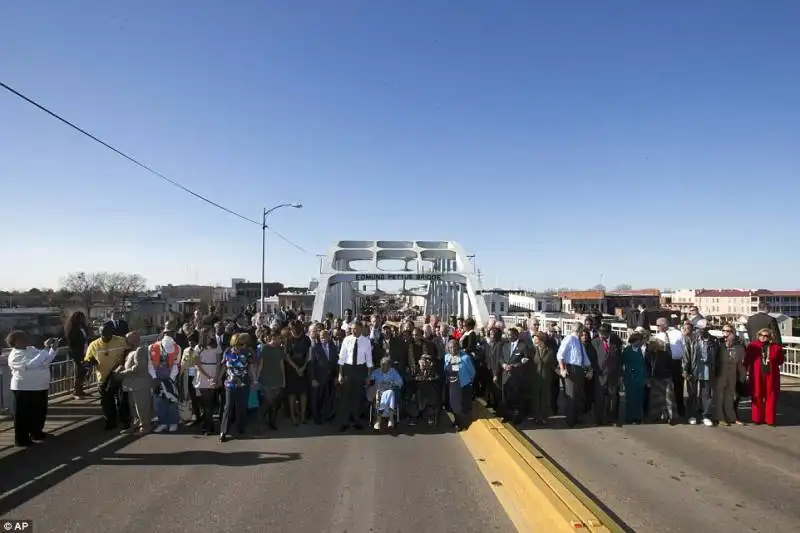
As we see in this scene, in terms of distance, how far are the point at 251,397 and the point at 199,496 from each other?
309cm

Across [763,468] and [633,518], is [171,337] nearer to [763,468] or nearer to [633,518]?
[633,518]

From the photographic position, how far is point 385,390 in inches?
313

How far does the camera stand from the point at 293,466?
6.14 meters

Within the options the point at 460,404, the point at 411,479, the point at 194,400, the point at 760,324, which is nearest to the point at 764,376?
the point at 760,324

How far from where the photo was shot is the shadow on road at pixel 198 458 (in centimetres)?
623

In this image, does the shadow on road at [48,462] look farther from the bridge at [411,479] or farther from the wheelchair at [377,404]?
the wheelchair at [377,404]

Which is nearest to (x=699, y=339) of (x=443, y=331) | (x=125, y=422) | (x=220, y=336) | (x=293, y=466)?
(x=443, y=331)

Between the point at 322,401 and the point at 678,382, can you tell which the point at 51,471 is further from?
the point at 678,382

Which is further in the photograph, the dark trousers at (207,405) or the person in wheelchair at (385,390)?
the person in wheelchair at (385,390)

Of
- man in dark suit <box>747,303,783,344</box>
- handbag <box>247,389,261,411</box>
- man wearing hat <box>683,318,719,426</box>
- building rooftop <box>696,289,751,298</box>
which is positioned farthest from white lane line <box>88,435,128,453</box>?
building rooftop <box>696,289,751,298</box>

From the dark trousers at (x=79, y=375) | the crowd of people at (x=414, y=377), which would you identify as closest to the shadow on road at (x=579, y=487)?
the crowd of people at (x=414, y=377)

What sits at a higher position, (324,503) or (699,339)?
(699,339)

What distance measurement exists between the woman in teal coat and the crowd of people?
2 cm

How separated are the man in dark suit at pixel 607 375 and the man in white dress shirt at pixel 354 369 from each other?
143 inches
